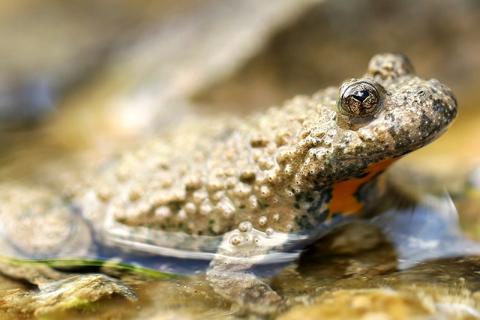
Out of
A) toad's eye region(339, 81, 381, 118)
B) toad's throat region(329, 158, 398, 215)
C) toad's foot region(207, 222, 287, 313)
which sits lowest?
toad's foot region(207, 222, 287, 313)

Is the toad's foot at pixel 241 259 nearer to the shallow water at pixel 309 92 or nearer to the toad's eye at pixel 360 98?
the shallow water at pixel 309 92

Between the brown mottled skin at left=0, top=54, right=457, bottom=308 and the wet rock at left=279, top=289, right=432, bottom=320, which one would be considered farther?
the brown mottled skin at left=0, top=54, right=457, bottom=308

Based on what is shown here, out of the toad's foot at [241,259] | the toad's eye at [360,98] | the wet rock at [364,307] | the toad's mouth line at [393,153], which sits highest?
the toad's eye at [360,98]

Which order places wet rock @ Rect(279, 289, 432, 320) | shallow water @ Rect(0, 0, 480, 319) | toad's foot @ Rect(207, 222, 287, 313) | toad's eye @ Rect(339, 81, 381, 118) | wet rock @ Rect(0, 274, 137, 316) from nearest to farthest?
wet rock @ Rect(279, 289, 432, 320), shallow water @ Rect(0, 0, 480, 319), wet rock @ Rect(0, 274, 137, 316), toad's eye @ Rect(339, 81, 381, 118), toad's foot @ Rect(207, 222, 287, 313)

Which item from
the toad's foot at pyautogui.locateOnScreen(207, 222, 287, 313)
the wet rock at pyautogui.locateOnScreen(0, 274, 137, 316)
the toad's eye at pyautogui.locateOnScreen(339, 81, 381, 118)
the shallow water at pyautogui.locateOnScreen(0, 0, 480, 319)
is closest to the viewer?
the shallow water at pyautogui.locateOnScreen(0, 0, 480, 319)

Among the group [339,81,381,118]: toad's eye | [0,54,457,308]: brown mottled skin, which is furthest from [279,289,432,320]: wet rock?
[339,81,381,118]: toad's eye

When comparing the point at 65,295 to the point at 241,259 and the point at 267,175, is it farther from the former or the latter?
the point at 267,175

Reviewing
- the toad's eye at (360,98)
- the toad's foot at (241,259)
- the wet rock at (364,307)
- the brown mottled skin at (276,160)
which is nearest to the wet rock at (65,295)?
the toad's foot at (241,259)

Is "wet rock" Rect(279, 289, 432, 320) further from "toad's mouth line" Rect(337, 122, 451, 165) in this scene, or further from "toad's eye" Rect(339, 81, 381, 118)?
"toad's eye" Rect(339, 81, 381, 118)

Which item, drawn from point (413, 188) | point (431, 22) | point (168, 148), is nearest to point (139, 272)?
point (168, 148)

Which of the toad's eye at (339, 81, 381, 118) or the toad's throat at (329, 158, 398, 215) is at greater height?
the toad's eye at (339, 81, 381, 118)
